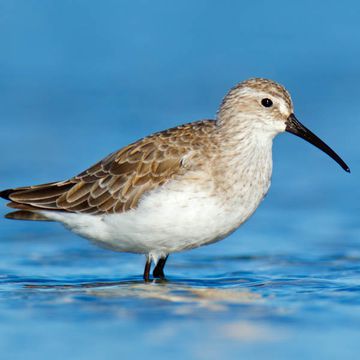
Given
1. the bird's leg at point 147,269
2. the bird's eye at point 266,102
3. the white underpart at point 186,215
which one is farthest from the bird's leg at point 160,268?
the bird's eye at point 266,102

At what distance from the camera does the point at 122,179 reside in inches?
423

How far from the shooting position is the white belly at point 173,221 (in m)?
10.0

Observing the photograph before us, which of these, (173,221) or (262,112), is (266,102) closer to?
(262,112)

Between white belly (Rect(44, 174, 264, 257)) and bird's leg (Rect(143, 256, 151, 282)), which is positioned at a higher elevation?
white belly (Rect(44, 174, 264, 257))

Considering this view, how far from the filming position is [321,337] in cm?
847

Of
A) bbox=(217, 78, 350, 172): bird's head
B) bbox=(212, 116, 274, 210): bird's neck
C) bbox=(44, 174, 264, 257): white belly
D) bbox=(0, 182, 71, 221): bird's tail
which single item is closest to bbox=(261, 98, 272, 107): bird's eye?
bbox=(217, 78, 350, 172): bird's head

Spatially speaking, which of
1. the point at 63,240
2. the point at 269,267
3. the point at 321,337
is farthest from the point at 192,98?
the point at 321,337

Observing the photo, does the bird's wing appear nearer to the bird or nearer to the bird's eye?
the bird

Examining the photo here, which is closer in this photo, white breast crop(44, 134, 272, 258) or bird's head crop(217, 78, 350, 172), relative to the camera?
white breast crop(44, 134, 272, 258)

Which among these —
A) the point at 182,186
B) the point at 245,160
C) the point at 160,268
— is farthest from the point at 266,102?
→ the point at 160,268

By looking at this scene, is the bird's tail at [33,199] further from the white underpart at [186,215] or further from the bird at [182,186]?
→ the white underpart at [186,215]

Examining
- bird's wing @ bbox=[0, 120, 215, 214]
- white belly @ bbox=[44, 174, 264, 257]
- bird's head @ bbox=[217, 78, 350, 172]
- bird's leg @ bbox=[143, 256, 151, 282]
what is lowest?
bird's leg @ bbox=[143, 256, 151, 282]

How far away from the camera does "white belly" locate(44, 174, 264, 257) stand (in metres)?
10.0

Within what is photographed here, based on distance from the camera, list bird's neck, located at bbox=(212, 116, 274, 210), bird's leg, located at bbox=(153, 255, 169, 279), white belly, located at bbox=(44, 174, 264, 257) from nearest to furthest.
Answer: white belly, located at bbox=(44, 174, 264, 257) < bird's neck, located at bbox=(212, 116, 274, 210) < bird's leg, located at bbox=(153, 255, 169, 279)
